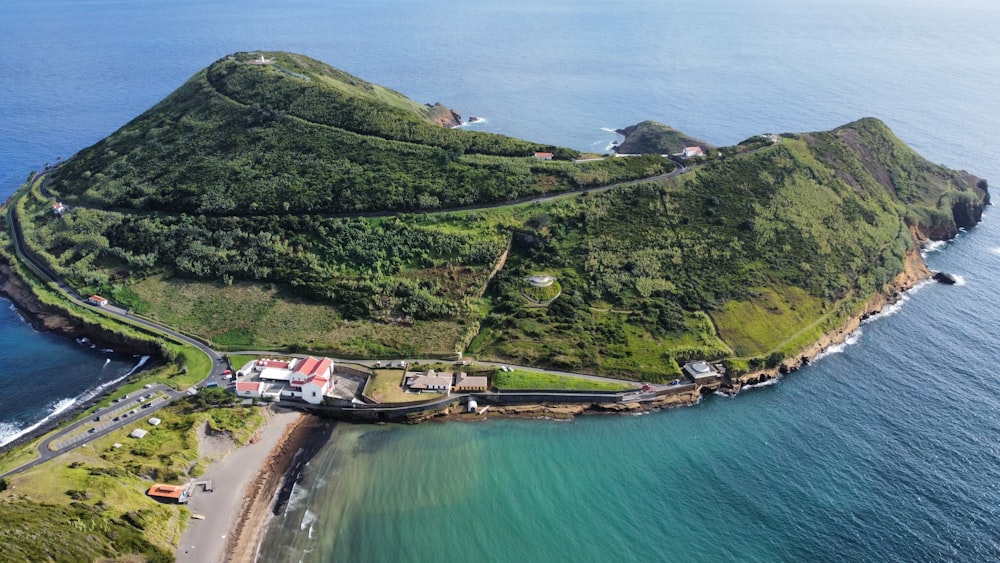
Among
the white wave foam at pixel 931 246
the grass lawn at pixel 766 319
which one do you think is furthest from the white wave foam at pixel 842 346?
the white wave foam at pixel 931 246

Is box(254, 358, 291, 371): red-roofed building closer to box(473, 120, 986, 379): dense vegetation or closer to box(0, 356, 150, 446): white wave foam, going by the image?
box(0, 356, 150, 446): white wave foam

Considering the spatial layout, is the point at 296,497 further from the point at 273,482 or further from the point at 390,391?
the point at 390,391

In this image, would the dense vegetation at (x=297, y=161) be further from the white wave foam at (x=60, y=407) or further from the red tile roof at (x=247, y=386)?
the red tile roof at (x=247, y=386)

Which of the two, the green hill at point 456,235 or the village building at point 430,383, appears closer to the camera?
the village building at point 430,383

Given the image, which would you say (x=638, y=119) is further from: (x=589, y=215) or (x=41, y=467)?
(x=41, y=467)

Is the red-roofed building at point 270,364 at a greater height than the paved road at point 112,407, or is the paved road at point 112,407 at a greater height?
the red-roofed building at point 270,364

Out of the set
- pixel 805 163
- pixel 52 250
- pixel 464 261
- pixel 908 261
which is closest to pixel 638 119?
pixel 805 163

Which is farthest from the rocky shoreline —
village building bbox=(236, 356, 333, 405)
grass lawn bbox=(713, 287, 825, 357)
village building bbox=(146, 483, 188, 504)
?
grass lawn bbox=(713, 287, 825, 357)
